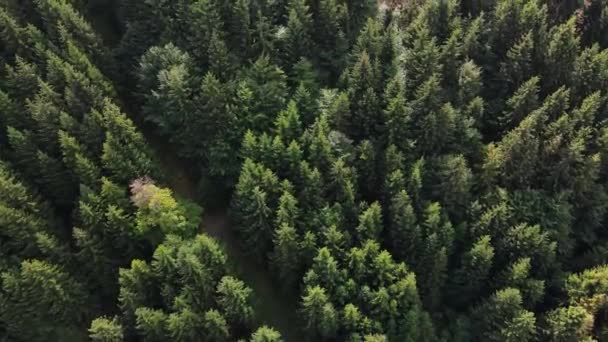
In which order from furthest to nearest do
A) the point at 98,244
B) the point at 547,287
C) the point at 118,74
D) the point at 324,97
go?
the point at 118,74
the point at 324,97
the point at 547,287
the point at 98,244

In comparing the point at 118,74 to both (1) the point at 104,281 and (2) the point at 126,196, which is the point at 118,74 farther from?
(1) the point at 104,281

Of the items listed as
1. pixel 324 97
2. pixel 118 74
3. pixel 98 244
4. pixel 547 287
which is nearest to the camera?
pixel 98 244

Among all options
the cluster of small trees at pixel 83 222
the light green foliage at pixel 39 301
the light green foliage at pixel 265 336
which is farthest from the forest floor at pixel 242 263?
the light green foliage at pixel 39 301

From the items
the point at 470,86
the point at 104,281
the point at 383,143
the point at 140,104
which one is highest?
the point at 140,104

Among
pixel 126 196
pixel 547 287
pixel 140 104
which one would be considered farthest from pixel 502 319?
pixel 140 104

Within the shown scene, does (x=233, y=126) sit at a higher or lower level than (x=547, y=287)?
higher

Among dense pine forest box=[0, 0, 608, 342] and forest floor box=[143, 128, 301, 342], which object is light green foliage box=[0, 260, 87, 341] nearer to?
dense pine forest box=[0, 0, 608, 342]

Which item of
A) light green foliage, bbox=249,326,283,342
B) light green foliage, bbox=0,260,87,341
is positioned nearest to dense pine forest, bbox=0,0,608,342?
light green foliage, bbox=0,260,87,341
